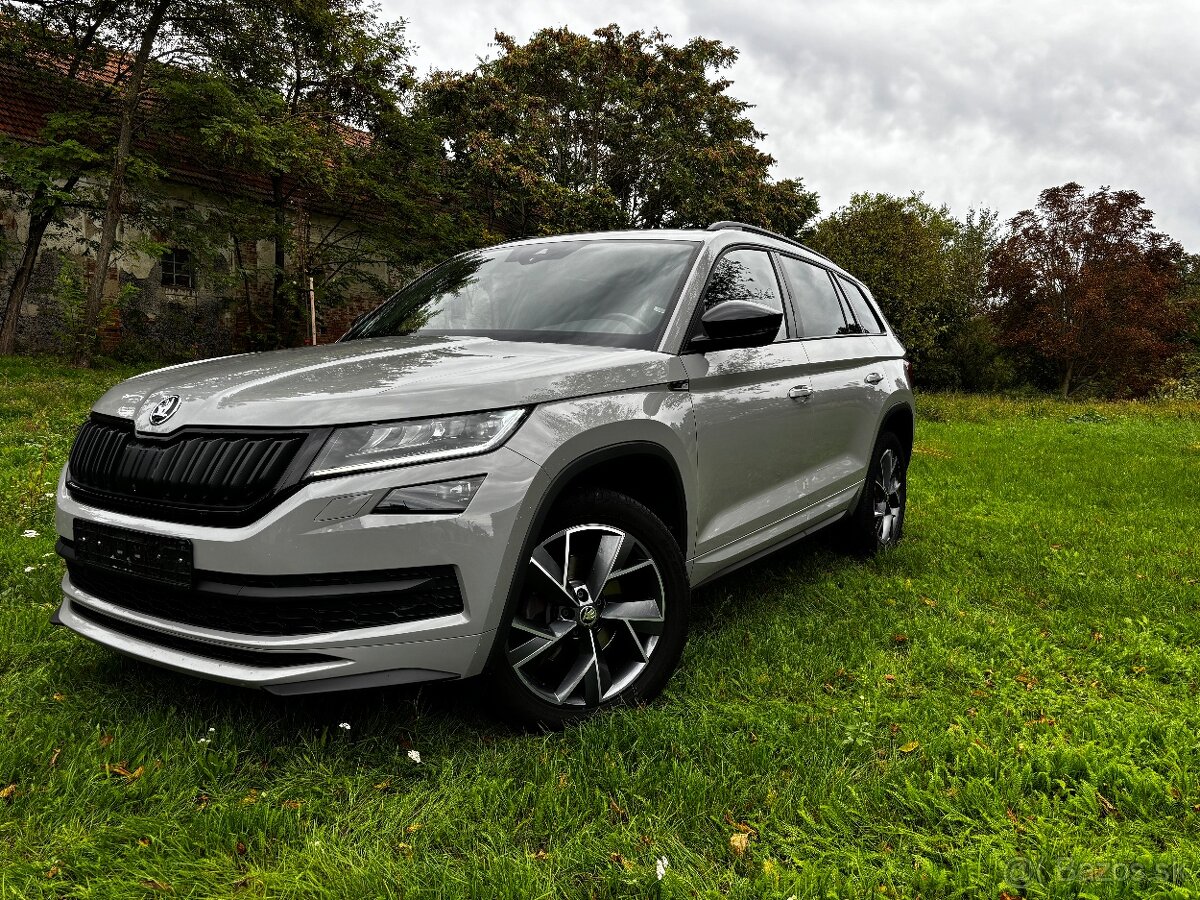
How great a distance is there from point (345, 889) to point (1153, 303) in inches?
1196

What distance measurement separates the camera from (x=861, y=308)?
4875 millimetres

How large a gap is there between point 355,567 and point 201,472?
0.49m

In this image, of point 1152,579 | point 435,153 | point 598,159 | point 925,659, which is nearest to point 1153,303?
point 598,159

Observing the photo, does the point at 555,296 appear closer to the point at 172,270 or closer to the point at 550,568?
the point at 550,568

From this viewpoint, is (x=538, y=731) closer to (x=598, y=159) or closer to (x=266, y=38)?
(x=266, y=38)

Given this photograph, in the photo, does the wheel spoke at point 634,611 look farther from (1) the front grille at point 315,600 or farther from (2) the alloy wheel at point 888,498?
(2) the alloy wheel at point 888,498

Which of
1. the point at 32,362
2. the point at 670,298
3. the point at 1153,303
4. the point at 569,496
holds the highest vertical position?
the point at 1153,303

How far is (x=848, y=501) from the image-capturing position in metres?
4.29

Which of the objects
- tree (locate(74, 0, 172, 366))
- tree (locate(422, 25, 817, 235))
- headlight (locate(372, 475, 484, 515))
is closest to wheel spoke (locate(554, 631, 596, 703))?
headlight (locate(372, 475, 484, 515))

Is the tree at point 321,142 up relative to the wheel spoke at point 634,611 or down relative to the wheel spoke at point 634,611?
up

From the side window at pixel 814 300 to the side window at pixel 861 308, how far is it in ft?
0.76

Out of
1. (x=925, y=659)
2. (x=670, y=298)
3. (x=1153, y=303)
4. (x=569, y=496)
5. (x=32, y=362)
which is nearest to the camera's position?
(x=569, y=496)

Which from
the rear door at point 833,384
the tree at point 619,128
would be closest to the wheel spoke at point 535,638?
the rear door at point 833,384

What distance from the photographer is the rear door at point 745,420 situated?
9.62ft
